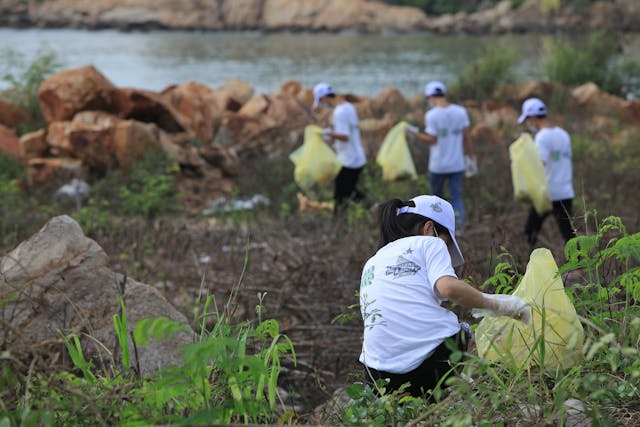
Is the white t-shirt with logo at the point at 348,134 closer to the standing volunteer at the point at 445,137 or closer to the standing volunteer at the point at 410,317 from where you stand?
the standing volunteer at the point at 445,137

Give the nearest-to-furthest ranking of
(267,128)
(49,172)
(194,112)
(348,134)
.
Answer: (348,134), (49,172), (267,128), (194,112)

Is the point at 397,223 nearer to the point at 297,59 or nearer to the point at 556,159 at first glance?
the point at 556,159

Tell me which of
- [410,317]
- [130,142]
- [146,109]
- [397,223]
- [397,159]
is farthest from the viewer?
[146,109]

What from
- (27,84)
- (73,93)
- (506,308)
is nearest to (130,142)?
(73,93)

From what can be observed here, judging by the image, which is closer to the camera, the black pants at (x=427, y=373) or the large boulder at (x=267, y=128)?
the black pants at (x=427, y=373)

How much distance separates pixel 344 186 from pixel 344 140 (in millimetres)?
519

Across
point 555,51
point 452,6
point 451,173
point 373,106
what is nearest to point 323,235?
point 451,173

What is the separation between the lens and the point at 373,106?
16109mm

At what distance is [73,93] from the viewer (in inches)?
494

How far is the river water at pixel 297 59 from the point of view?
30500mm

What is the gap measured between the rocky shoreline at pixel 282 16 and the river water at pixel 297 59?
17.4 feet

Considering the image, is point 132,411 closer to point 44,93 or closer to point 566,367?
point 566,367

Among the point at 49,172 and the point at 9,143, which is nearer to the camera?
the point at 49,172

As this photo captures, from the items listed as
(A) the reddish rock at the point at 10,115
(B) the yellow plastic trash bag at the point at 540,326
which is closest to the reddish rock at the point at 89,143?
(A) the reddish rock at the point at 10,115
